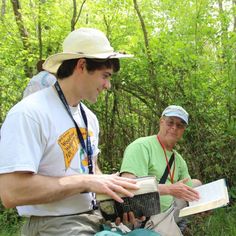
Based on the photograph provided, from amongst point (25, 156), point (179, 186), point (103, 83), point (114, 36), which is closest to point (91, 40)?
point (103, 83)

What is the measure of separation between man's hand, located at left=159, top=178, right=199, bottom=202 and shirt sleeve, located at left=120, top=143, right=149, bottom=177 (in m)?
0.21

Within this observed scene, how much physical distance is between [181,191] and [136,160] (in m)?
0.45

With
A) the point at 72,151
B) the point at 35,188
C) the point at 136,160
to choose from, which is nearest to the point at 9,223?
the point at 136,160

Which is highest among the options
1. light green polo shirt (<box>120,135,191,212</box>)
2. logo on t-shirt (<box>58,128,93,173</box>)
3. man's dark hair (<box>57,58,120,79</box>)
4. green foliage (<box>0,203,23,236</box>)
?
man's dark hair (<box>57,58,120,79</box>)

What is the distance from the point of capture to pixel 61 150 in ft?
6.42

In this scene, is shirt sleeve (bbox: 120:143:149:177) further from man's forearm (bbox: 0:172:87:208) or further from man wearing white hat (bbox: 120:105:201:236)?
man's forearm (bbox: 0:172:87:208)

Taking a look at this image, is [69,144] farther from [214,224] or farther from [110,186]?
[214,224]

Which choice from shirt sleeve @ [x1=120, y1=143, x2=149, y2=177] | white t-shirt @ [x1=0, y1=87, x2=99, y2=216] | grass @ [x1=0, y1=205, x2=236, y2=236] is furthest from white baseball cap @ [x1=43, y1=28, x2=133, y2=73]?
grass @ [x1=0, y1=205, x2=236, y2=236]

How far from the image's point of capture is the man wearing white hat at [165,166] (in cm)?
336

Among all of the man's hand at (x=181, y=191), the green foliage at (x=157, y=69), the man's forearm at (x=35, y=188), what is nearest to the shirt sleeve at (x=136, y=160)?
the man's hand at (x=181, y=191)

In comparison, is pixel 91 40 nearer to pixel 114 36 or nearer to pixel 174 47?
pixel 174 47

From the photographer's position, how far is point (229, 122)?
4.94 m

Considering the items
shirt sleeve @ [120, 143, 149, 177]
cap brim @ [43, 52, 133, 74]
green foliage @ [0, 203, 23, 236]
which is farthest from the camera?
green foliage @ [0, 203, 23, 236]

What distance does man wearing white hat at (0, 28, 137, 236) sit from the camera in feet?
5.90
